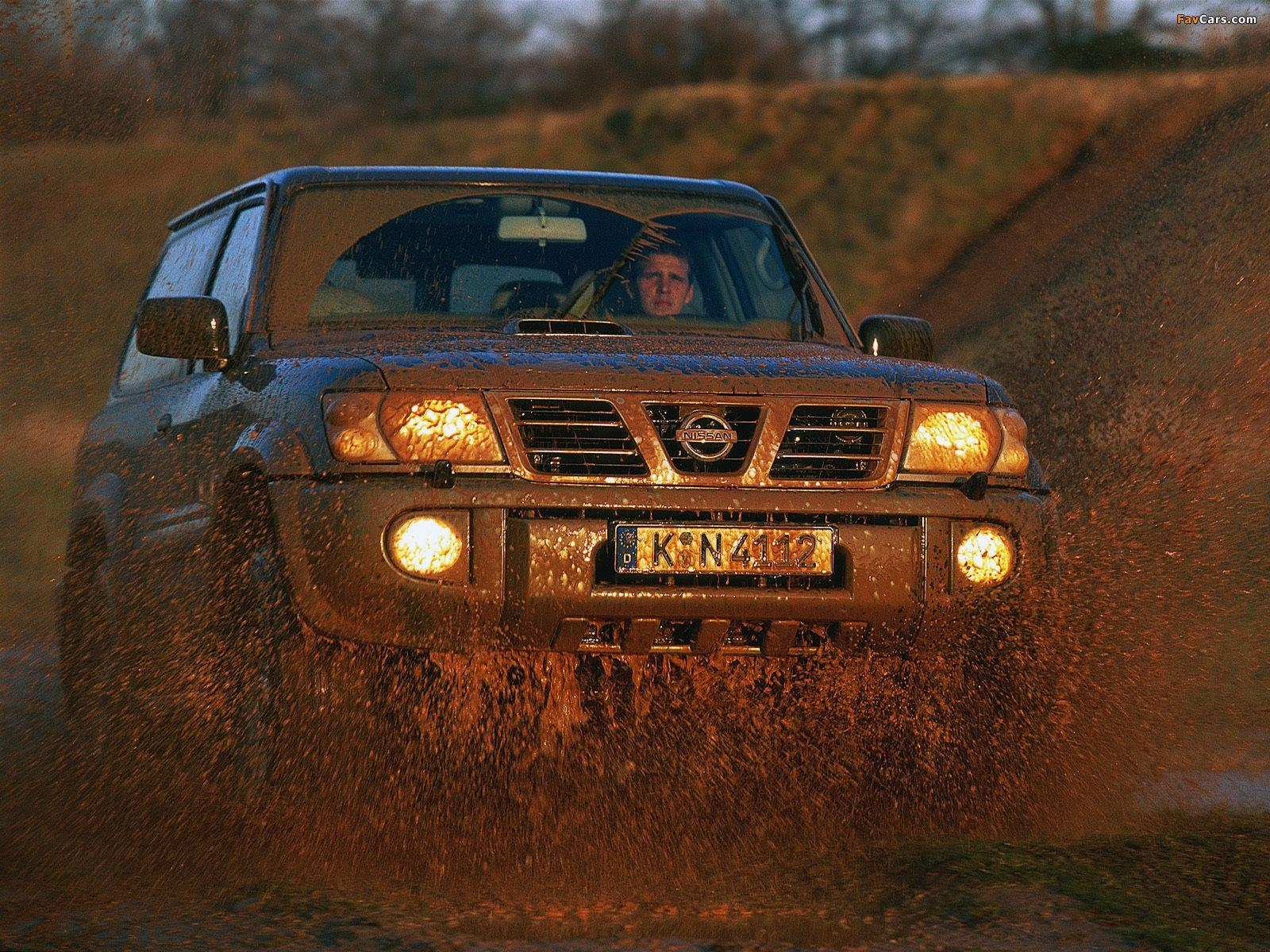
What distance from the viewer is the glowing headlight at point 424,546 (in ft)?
14.3

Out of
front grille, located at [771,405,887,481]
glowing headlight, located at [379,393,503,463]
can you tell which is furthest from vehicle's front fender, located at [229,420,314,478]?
front grille, located at [771,405,887,481]

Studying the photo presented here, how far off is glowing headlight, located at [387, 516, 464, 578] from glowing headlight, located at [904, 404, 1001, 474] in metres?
1.16

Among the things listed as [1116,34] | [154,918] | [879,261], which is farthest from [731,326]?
[1116,34]

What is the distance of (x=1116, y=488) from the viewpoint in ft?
32.1

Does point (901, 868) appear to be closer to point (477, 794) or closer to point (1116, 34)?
point (477, 794)

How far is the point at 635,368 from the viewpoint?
15.2 ft

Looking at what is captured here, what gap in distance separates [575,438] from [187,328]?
1453 millimetres

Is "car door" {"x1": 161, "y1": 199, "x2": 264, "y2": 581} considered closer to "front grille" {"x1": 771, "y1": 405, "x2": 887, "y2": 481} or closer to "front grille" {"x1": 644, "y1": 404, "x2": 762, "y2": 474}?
"front grille" {"x1": 644, "y1": 404, "x2": 762, "y2": 474}

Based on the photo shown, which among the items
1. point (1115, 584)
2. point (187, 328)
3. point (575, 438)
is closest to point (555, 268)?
point (187, 328)

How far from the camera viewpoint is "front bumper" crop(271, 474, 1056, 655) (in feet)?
14.2

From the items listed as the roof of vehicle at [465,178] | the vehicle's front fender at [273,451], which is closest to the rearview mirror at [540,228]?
the roof of vehicle at [465,178]

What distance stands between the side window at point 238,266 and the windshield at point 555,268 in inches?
5.9

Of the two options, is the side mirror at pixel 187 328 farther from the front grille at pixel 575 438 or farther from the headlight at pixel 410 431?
the front grille at pixel 575 438

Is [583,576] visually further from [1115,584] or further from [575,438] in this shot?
[1115,584]
